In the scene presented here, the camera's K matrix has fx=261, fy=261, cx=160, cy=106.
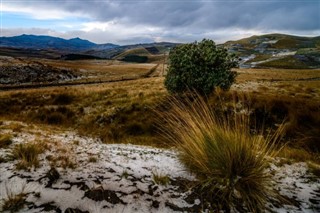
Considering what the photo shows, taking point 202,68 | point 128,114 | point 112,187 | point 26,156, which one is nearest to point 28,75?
point 128,114

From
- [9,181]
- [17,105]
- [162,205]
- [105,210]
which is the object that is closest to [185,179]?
[162,205]

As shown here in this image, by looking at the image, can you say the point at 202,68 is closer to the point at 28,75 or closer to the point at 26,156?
the point at 26,156

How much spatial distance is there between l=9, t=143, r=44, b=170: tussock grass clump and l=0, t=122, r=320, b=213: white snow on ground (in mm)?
125

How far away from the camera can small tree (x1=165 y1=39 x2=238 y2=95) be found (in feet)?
56.4

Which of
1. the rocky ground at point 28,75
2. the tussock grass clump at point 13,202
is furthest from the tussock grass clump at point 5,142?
the rocky ground at point 28,75

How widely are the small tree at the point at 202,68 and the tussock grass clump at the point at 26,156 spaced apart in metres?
13.0

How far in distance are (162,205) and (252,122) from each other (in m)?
11.7

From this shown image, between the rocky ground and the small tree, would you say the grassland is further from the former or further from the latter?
the rocky ground

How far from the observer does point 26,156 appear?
503 cm

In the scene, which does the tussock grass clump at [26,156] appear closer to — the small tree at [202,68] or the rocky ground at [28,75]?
the small tree at [202,68]

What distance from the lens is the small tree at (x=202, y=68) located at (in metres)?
17.2

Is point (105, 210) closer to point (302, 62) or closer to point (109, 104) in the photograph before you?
point (109, 104)

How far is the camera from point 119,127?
15367mm

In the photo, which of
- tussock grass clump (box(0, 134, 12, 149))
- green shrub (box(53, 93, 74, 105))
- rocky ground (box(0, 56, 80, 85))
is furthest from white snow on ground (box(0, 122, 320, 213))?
rocky ground (box(0, 56, 80, 85))
